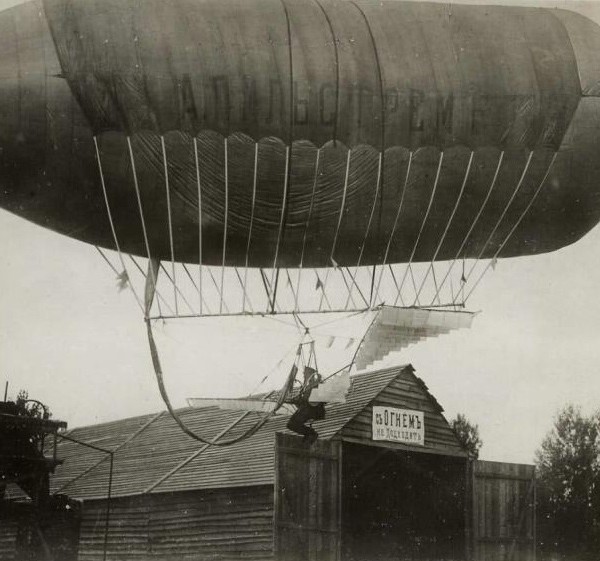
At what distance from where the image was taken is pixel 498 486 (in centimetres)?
2180

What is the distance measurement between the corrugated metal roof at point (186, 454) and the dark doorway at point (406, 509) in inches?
62.4

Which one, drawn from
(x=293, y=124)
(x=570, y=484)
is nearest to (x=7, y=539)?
(x=293, y=124)

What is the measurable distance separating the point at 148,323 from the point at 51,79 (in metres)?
3.10

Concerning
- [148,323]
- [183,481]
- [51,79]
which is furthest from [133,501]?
[51,79]

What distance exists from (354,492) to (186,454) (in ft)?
13.4

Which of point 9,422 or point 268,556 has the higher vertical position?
point 9,422

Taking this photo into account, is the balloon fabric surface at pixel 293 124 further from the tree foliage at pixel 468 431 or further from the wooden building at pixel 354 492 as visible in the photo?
the tree foliage at pixel 468 431

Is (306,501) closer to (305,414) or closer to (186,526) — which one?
(186,526)

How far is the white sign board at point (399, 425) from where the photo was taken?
21.8 m

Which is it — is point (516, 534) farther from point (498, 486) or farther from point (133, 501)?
point (133, 501)

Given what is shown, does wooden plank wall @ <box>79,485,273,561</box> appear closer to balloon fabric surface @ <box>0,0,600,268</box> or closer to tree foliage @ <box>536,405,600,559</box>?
balloon fabric surface @ <box>0,0,600,268</box>

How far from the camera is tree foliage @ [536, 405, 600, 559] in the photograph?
130 ft

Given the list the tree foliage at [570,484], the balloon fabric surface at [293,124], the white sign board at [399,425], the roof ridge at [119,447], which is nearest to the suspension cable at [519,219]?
the balloon fabric surface at [293,124]

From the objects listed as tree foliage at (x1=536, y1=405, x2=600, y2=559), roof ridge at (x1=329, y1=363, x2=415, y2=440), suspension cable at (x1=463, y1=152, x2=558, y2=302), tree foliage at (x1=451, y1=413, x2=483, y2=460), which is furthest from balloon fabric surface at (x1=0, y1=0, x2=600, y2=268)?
tree foliage at (x1=451, y1=413, x2=483, y2=460)
